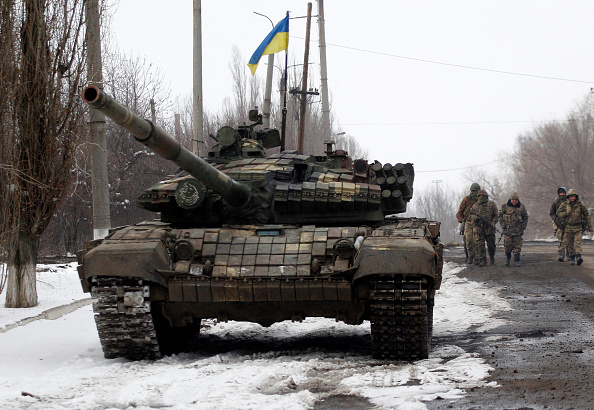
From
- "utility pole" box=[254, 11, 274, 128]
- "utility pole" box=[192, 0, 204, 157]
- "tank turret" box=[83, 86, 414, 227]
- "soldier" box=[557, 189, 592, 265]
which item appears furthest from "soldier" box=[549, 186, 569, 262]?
"utility pole" box=[254, 11, 274, 128]

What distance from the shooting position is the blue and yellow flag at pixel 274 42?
20.4m

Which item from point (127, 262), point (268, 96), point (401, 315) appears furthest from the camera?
point (268, 96)

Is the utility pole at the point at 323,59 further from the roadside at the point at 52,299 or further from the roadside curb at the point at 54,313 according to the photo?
the roadside curb at the point at 54,313

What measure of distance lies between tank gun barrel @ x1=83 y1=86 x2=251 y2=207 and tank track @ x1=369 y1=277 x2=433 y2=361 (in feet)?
6.84

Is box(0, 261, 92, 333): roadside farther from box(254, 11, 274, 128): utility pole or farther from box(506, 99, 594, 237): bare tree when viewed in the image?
box(506, 99, 594, 237): bare tree

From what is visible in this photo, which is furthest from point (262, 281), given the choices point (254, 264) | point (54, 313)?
point (54, 313)

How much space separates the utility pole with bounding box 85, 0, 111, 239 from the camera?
522 inches

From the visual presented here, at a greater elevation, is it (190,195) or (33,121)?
(33,121)

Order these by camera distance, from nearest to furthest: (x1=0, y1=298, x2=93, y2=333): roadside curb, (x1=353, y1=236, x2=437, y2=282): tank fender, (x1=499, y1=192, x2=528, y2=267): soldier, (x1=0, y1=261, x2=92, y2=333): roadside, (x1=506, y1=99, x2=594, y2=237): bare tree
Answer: (x1=353, y1=236, x2=437, y2=282): tank fender
(x1=0, y1=298, x2=93, y2=333): roadside curb
(x1=0, y1=261, x2=92, y2=333): roadside
(x1=499, y1=192, x2=528, y2=267): soldier
(x1=506, y1=99, x2=594, y2=237): bare tree

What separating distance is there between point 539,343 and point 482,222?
1039 cm

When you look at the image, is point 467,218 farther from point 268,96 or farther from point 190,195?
point 190,195

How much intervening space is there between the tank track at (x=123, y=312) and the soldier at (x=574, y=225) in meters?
12.1

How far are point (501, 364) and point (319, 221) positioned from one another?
334 centimetres

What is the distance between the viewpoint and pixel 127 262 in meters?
8.67
